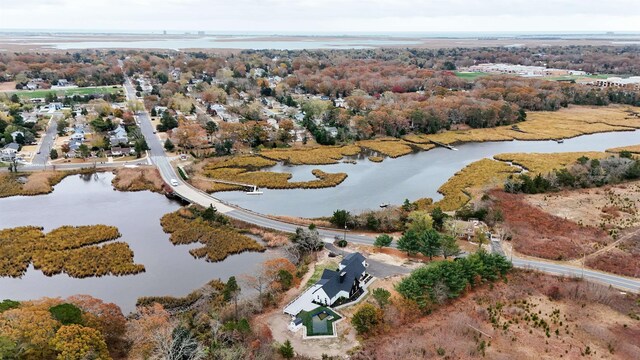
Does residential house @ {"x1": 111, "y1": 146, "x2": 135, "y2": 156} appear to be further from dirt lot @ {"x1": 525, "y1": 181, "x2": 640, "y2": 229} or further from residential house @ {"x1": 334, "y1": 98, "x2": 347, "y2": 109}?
dirt lot @ {"x1": 525, "y1": 181, "x2": 640, "y2": 229}

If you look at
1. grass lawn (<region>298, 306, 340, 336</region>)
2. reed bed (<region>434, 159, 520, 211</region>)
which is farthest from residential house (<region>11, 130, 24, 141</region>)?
reed bed (<region>434, 159, 520, 211</region>)

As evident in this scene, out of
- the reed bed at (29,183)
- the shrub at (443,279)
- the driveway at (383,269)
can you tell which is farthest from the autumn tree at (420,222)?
the reed bed at (29,183)

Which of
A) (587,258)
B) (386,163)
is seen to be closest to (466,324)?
(587,258)

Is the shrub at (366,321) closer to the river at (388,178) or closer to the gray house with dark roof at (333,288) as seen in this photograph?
the gray house with dark roof at (333,288)

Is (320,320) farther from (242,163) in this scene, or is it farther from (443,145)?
(443,145)

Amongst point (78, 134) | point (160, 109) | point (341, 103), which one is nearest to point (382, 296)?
point (78, 134)
